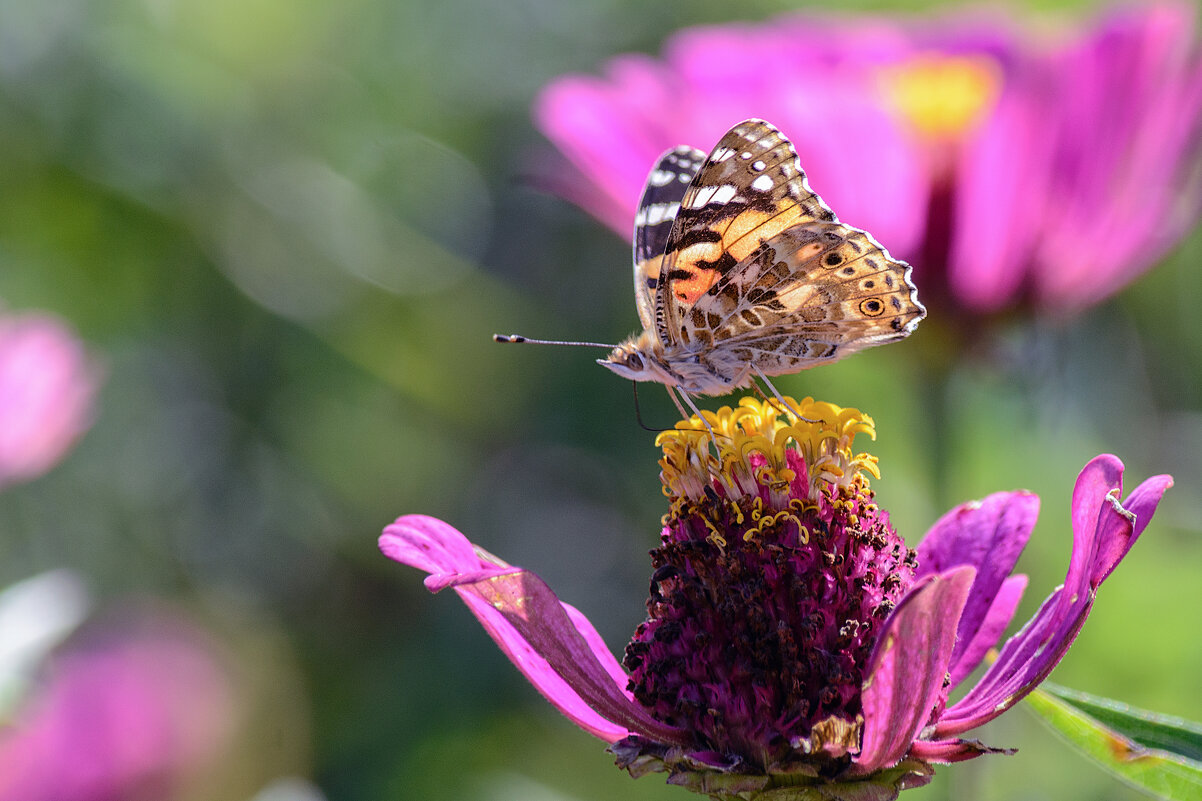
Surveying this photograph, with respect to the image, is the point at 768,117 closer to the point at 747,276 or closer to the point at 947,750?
the point at 747,276

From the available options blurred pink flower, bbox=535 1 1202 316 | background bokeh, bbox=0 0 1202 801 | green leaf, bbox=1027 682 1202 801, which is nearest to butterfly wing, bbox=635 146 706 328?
blurred pink flower, bbox=535 1 1202 316

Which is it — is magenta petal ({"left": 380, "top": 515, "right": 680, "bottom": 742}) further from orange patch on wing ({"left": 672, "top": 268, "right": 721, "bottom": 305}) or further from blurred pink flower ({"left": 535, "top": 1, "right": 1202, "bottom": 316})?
blurred pink flower ({"left": 535, "top": 1, "right": 1202, "bottom": 316})

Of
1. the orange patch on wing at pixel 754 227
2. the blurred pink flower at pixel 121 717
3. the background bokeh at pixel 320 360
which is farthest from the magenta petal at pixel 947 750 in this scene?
the background bokeh at pixel 320 360

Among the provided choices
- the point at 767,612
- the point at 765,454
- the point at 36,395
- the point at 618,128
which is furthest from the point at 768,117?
the point at 36,395

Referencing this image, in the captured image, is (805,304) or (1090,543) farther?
(805,304)

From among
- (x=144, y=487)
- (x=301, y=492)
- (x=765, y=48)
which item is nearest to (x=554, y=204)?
(x=301, y=492)

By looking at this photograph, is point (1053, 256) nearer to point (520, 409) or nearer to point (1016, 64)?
point (1016, 64)
